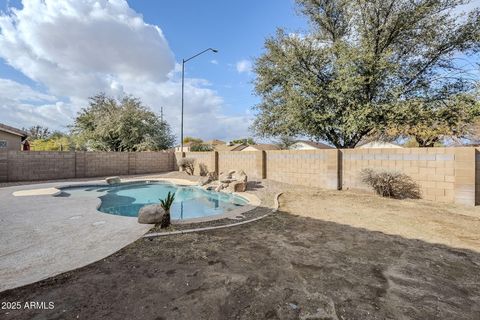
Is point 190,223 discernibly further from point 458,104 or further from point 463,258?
point 458,104

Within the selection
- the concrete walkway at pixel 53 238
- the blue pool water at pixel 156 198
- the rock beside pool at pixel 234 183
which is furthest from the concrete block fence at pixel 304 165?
the concrete walkway at pixel 53 238

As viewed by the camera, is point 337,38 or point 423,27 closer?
point 423,27

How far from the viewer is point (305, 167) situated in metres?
10.7

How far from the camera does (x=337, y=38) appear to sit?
42.2 ft

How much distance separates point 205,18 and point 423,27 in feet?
35.5

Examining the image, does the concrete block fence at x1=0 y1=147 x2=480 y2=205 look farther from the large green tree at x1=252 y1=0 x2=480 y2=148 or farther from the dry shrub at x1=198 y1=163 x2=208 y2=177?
the large green tree at x1=252 y1=0 x2=480 y2=148

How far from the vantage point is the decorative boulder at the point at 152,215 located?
5105 millimetres

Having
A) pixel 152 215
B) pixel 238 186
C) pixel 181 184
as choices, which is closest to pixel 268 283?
pixel 152 215

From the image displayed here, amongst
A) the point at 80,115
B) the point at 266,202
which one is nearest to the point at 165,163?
the point at 80,115

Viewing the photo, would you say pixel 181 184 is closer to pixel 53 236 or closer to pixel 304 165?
pixel 304 165

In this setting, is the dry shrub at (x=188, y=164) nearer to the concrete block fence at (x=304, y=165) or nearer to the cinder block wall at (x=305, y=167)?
the concrete block fence at (x=304, y=165)

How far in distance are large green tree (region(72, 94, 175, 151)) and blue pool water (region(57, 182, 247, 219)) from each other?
8224 mm

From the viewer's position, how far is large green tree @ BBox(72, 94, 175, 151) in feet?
63.7

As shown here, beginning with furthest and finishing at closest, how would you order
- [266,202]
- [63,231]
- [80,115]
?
1. [80,115]
2. [266,202]
3. [63,231]
